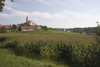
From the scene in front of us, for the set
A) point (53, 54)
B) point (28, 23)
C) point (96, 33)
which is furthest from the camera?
point (28, 23)

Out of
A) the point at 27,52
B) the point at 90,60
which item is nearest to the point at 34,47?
the point at 27,52

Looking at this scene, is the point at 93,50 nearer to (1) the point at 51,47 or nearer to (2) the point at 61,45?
(2) the point at 61,45

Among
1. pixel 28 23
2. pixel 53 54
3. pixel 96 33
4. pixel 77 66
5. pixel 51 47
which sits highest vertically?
pixel 28 23

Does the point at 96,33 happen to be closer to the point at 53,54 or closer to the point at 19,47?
the point at 53,54

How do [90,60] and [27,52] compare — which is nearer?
[90,60]

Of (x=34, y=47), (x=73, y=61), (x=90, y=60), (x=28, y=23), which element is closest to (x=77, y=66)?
(x=73, y=61)

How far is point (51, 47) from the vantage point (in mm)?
10289

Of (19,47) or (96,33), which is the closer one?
(96,33)

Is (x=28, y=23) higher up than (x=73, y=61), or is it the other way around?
(x=28, y=23)

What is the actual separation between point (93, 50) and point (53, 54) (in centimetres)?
443

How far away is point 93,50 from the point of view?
805cm

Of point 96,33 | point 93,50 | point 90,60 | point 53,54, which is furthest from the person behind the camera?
point 53,54

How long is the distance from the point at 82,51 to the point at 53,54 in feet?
11.1

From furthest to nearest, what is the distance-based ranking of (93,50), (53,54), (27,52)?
(27,52) < (53,54) < (93,50)
